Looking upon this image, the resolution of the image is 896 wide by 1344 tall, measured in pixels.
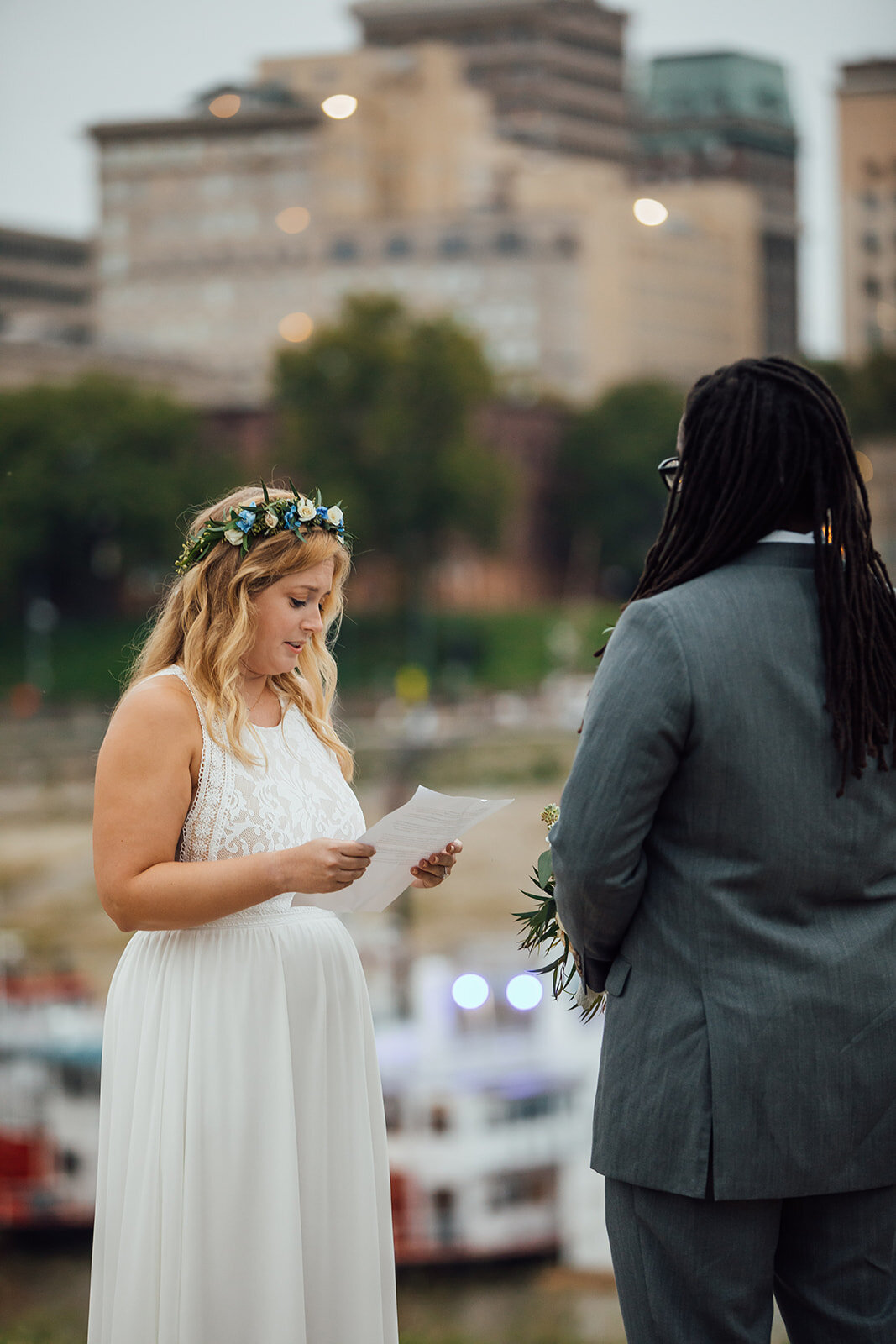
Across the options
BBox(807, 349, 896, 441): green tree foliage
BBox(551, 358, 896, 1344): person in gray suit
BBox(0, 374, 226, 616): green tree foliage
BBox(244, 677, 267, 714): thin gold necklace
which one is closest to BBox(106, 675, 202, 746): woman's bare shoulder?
BBox(244, 677, 267, 714): thin gold necklace

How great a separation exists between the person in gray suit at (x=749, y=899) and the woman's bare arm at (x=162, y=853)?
0.39 metres

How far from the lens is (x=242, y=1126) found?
1.79 meters

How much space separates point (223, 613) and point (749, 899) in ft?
2.63

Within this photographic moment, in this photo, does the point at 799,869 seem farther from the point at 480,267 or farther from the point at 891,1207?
the point at 480,267

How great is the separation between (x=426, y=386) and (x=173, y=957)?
3610 cm

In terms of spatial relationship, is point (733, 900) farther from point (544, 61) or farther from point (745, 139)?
point (544, 61)

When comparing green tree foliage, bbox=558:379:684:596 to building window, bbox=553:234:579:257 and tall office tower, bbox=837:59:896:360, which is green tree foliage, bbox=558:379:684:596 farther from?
building window, bbox=553:234:579:257

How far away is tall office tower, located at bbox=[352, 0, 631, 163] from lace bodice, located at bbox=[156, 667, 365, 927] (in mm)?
52584

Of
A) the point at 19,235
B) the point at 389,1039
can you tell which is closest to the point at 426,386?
the point at 19,235

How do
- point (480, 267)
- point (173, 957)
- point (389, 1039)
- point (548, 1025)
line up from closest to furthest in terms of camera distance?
point (173, 957) < point (548, 1025) < point (389, 1039) < point (480, 267)

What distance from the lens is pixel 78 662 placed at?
3381cm

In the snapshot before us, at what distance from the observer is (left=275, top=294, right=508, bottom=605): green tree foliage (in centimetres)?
3609

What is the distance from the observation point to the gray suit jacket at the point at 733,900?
1360mm

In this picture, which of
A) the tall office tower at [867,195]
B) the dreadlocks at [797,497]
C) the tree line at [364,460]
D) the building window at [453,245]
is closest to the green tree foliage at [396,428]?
the tree line at [364,460]
